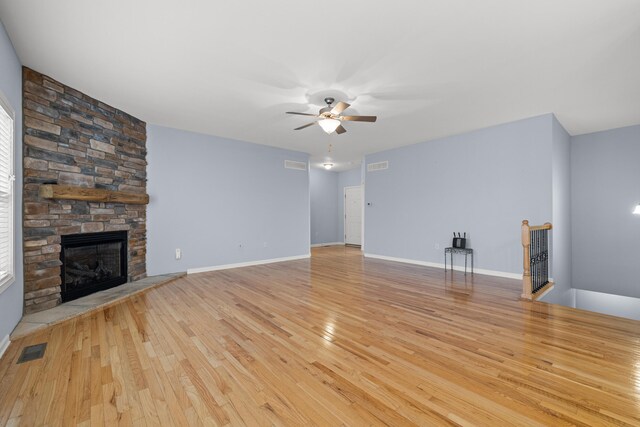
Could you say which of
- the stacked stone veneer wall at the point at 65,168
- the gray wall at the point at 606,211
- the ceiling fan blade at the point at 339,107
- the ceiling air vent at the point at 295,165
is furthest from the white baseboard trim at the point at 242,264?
the gray wall at the point at 606,211

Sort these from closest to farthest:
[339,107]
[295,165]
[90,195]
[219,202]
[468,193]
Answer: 1. [339,107]
2. [90,195]
3. [468,193]
4. [219,202]
5. [295,165]

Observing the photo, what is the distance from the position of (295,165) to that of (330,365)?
5.43m

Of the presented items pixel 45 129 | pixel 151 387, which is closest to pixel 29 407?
pixel 151 387

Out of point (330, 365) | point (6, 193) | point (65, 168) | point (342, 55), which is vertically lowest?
point (330, 365)

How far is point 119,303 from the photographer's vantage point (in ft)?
11.7

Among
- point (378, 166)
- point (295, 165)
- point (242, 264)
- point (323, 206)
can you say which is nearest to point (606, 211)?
point (378, 166)

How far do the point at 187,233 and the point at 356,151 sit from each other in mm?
4278

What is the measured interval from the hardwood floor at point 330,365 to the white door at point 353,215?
597 centimetres

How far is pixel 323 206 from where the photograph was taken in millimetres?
9695

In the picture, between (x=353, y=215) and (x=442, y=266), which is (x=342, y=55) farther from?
(x=353, y=215)

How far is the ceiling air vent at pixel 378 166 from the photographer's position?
271 inches

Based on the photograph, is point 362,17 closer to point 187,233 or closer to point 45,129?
point 45,129

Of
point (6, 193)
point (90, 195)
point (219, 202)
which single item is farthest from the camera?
point (219, 202)

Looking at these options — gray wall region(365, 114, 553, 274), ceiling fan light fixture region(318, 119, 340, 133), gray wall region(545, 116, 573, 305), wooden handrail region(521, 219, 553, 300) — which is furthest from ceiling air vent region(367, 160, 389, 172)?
wooden handrail region(521, 219, 553, 300)
